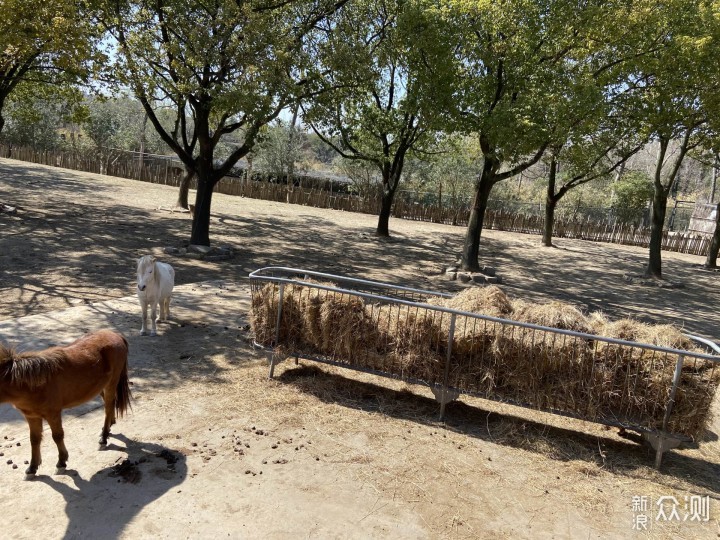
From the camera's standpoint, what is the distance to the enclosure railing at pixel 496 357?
457 centimetres

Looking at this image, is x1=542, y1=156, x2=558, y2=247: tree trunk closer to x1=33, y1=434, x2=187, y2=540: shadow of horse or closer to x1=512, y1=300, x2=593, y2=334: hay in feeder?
x1=512, y1=300, x2=593, y2=334: hay in feeder

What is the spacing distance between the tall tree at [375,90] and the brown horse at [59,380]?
9579 mm

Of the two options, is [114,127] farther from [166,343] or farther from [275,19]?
[166,343]

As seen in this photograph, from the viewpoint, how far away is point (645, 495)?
4.23m

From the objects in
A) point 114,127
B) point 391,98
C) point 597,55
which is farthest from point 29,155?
point 597,55

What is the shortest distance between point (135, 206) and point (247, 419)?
17.2 meters

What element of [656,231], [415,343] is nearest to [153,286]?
[415,343]

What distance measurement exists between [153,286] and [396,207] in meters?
22.5

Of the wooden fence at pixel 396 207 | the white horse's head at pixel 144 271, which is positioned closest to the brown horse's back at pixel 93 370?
the white horse's head at pixel 144 271

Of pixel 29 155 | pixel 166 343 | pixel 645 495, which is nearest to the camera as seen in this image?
pixel 645 495

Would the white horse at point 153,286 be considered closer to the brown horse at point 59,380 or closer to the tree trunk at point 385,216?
the brown horse at point 59,380

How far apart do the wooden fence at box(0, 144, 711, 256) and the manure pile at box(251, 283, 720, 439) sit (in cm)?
2276

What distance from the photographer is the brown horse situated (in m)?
3.45

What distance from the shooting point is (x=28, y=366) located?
3.48 m
